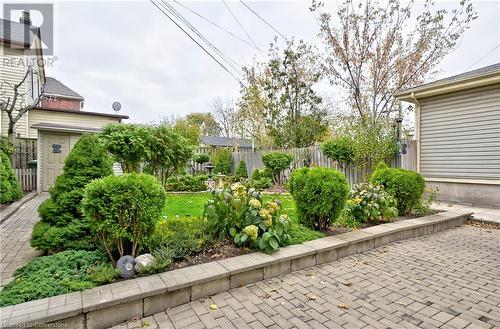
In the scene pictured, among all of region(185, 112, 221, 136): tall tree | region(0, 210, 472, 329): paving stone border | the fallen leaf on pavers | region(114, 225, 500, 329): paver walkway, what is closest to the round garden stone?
region(0, 210, 472, 329): paving stone border

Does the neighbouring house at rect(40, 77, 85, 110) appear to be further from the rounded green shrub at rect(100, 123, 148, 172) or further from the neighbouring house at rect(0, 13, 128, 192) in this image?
the rounded green shrub at rect(100, 123, 148, 172)

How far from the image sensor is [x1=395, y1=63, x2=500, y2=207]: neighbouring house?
6.72m

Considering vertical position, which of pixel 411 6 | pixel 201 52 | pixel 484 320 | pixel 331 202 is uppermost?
pixel 411 6

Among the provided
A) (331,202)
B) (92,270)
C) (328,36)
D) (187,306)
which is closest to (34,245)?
(92,270)

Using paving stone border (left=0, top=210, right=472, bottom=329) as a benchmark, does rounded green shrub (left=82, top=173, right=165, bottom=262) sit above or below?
above

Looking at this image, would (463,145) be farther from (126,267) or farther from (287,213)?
→ (126,267)

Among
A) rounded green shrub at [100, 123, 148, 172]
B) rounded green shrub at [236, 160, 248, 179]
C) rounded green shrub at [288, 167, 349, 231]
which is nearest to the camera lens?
rounded green shrub at [288, 167, 349, 231]

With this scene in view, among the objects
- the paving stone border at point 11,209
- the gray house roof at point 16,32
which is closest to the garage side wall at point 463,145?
the paving stone border at point 11,209

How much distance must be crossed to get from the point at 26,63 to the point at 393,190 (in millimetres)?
13919

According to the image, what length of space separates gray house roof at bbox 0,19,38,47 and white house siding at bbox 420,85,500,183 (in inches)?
578

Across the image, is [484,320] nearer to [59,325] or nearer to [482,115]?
[59,325]

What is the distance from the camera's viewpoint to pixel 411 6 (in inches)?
448

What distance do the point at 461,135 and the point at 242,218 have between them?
734cm

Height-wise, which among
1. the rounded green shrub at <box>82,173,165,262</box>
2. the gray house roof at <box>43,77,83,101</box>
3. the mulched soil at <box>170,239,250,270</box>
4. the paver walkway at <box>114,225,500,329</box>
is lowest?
the paver walkway at <box>114,225,500,329</box>
